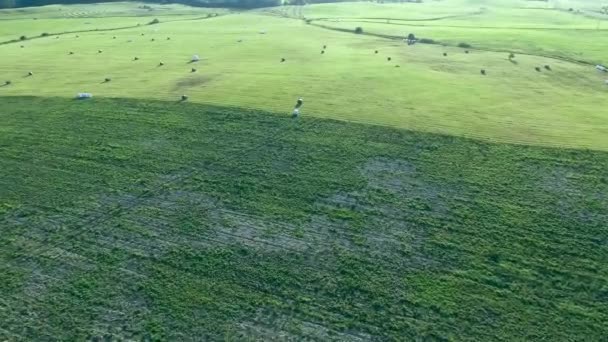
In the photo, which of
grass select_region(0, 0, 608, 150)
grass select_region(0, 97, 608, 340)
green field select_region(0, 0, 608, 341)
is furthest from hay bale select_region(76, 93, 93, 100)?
grass select_region(0, 97, 608, 340)

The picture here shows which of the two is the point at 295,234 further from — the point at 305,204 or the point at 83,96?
the point at 83,96

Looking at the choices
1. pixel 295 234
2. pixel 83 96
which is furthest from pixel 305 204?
pixel 83 96

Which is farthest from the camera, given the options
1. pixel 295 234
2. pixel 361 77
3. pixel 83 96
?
pixel 361 77

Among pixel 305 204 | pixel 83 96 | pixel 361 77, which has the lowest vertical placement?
pixel 305 204

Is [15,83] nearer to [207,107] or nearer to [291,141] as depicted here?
[207,107]

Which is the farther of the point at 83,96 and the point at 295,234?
the point at 83,96

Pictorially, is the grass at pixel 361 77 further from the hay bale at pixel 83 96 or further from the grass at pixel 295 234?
the grass at pixel 295 234

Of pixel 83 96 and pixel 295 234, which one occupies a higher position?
pixel 83 96
